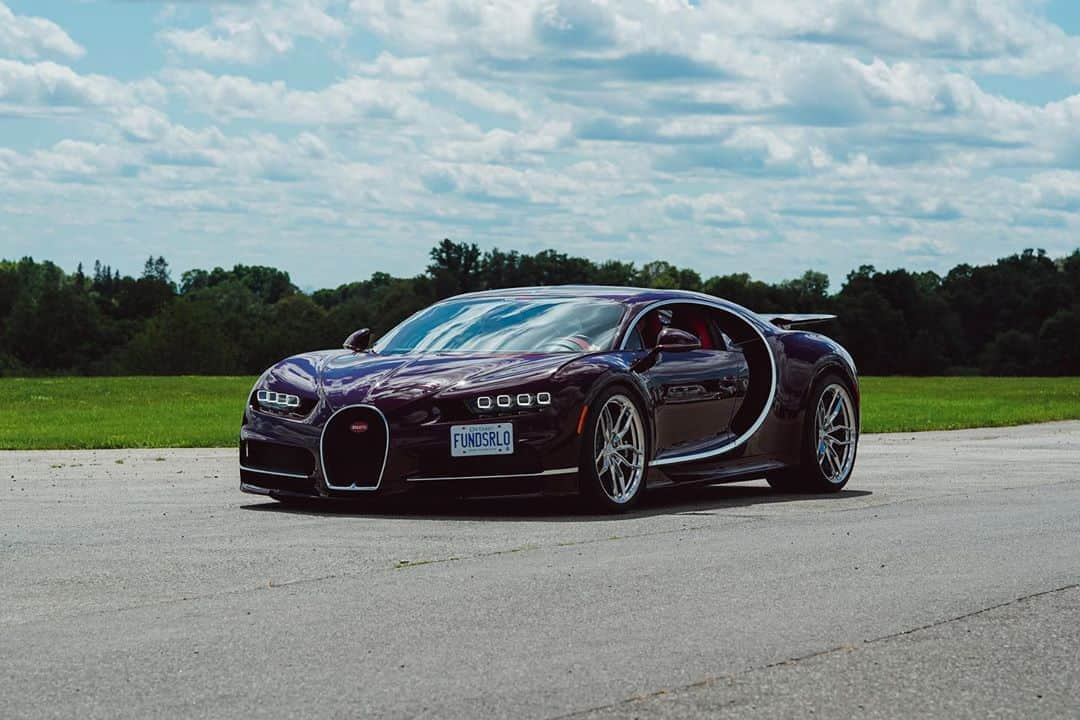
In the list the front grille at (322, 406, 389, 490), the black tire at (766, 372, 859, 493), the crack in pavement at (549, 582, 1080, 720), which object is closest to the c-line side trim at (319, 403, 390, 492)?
the front grille at (322, 406, 389, 490)

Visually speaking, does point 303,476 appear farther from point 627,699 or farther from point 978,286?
point 978,286

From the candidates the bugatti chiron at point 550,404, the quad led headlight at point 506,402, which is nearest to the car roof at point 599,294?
the bugatti chiron at point 550,404

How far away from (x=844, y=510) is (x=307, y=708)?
22.1 ft

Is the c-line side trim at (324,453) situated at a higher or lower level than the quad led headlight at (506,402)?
lower

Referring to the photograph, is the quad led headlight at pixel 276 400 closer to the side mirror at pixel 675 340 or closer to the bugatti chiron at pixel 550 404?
the bugatti chiron at pixel 550 404

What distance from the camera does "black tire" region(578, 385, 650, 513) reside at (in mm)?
10758

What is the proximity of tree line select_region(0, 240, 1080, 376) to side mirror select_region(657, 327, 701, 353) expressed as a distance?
330 ft

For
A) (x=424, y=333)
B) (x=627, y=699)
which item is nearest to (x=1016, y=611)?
(x=627, y=699)

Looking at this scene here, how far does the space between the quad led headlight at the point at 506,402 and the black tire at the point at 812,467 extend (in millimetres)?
2901

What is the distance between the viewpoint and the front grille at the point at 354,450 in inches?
419

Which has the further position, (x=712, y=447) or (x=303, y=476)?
Answer: (x=712, y=447)

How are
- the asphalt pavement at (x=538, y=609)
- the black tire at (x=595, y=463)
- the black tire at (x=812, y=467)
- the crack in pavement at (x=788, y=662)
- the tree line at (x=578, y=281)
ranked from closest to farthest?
the crack in pavement at (x=788, y=662)
the asphalt pavement at (x=538, y=609)
the black tire at (x=595, y=463)
the black tire at (x=812, y=467)
the tree line at (x=578, y=281)

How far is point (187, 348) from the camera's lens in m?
121

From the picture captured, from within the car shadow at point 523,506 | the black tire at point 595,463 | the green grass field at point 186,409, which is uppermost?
the black tire at point 595,463
